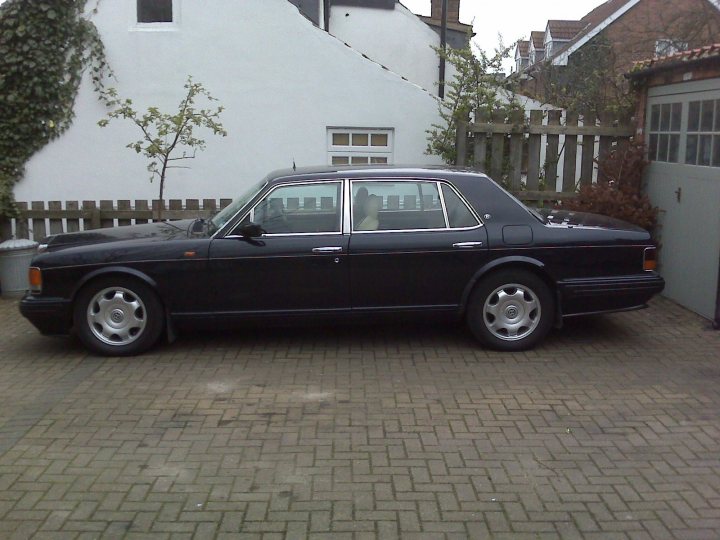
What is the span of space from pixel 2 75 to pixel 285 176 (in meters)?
5.75

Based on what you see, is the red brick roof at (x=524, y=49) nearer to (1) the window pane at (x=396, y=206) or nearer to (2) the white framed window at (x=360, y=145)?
→ (2) the white framed window at (x=360, y=145)

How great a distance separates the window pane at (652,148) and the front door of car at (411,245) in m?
3.63

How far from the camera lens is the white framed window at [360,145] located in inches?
454

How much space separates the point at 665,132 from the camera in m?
9.09

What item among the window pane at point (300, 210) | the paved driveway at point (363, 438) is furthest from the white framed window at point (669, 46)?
the window pane at point (300, 210)

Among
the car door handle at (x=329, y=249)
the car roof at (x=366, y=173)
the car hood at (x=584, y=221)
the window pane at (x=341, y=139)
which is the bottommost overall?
the car door handle at (x=329, y=249)

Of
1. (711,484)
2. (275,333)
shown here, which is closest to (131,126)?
(275,333)

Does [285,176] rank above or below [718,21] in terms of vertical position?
below

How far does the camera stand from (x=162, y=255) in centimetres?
670

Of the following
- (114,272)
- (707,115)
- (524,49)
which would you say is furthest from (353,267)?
(524,49)

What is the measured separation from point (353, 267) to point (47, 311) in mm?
2555

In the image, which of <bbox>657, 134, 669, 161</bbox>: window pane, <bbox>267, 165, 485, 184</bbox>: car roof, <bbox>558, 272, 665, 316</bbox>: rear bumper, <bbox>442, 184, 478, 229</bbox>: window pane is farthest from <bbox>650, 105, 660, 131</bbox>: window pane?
<bbox>442, 184, 478, 229</bbox>: window pane

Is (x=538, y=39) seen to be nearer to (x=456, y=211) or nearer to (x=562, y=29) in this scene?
(x=562, y=29)

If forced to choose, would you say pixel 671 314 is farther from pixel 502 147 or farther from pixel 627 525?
pixel 627 525
